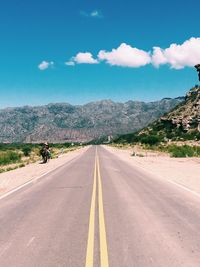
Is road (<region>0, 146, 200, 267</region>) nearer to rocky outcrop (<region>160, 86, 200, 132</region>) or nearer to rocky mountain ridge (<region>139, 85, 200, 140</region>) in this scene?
rocky mountain ridge (<region>139, 85, 200, 140</region>)

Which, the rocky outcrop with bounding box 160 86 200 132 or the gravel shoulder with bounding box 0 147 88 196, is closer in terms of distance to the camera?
the gravel shoulder with bounding box 0 147 88 196

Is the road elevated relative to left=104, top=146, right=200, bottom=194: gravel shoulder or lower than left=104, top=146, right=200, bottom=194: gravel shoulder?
lower

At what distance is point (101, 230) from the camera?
8.94m

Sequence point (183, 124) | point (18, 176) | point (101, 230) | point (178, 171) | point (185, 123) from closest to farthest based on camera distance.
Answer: point (101, 230) → point (18, 176) → point (178, 171) → point (185, 123) → point (183, 124)

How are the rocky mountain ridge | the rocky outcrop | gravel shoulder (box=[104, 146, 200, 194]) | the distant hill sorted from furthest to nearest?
the rocky outcrop → the distant hill → the rocky mountain ridge → gravel shoulder (box=[104, 146, 200, 194])

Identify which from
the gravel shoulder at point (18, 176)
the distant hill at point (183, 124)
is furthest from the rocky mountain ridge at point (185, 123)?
the gravel shoulder at point (18, 176)

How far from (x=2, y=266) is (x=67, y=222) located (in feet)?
11.7

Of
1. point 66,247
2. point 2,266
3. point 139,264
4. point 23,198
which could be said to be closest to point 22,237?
point 66,247

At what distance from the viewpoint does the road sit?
674 centimetres

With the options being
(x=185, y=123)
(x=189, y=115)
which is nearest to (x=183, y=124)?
(x=185, y=123)

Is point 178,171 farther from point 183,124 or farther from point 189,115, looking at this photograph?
point 189,115

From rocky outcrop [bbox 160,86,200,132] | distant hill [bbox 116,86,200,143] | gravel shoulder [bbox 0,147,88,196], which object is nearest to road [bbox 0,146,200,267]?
gravel shoulder [bbox 0,147,88,196]

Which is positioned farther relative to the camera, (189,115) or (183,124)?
(189,115)

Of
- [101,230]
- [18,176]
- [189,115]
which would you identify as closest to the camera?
[101,230]
